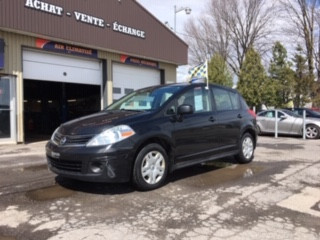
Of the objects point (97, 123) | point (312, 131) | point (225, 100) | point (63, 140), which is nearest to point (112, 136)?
point (97, 123)

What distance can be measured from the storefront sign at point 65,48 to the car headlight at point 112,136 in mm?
8729

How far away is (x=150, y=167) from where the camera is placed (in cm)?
543

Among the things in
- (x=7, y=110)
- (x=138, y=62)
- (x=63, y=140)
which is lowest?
(x=63, y=140)

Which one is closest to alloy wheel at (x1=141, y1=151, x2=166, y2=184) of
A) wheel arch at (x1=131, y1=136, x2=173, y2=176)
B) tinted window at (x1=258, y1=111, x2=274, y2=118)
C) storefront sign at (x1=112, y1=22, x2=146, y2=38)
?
wheel arch at (x1=131, y1=136, x2=173, y2=176)

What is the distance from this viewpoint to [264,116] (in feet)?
52.2

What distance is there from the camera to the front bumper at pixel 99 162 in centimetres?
493

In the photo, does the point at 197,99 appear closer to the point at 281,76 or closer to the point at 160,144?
the point at 160,144

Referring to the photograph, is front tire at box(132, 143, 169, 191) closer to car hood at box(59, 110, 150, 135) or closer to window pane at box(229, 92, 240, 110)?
car hood at box(59, 110, 150, 135)

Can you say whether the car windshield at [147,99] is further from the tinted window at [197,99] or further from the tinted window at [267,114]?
the tinted window at [267,114]

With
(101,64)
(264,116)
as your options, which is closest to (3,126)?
(101,64)

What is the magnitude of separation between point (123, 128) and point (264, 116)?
1191cm

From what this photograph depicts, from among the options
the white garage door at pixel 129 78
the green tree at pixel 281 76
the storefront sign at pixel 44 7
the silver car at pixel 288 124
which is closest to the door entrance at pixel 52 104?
the white garage door at pixel 129 78

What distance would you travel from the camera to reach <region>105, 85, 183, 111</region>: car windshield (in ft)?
19.6

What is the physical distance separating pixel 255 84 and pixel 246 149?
1862 cm
